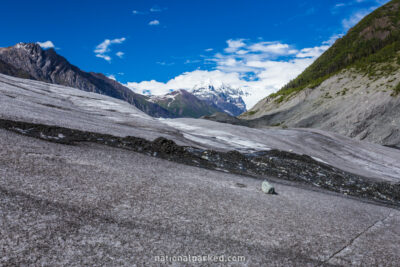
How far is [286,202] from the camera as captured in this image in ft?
26.4

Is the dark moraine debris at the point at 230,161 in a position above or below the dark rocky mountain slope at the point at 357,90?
below

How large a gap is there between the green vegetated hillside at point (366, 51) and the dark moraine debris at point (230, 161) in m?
69.0

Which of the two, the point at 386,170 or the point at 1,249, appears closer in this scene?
the point at 1,249

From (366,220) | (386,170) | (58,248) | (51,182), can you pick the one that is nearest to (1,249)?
(58,248)

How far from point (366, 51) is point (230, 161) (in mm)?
103637

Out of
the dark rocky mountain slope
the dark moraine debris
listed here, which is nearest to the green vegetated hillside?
the dark rocky mountain slope

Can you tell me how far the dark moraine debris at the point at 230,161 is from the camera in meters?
11.2

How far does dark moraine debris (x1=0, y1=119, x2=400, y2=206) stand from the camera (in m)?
11.2

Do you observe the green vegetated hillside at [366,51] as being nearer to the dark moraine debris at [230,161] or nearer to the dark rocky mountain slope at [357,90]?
the dark rocky mountain slope at [357,90]

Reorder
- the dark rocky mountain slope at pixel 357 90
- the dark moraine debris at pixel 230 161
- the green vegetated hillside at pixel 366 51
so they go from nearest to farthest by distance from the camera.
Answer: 1. the dark moraine debris at pixel 230 161
2. the dark rocky mountain slope at pixel 357 90
3. the green vegetated hillside at pixel 366 51

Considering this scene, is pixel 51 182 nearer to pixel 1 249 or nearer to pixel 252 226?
pixel 1 249

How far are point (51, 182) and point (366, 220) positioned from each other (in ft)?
27.5

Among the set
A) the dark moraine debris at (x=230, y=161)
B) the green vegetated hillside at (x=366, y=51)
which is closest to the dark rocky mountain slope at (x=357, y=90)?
the green vegetated hillside at (x=366, y=51)

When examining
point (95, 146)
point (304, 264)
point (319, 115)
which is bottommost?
point (304, 264)
